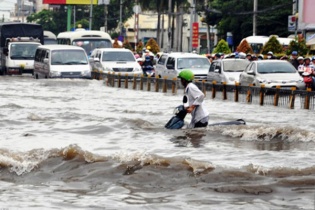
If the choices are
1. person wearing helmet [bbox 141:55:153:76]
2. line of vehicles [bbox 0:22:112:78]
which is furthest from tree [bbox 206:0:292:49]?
person wearing helmet [bbox 141:55:153:76]

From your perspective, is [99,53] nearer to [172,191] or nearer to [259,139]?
[259,139]

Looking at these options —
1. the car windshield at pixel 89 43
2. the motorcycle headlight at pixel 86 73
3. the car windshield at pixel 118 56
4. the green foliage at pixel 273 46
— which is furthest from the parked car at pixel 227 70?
the car windshield at pixel 89 43

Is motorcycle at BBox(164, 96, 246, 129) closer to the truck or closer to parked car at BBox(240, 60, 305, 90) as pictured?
parked car at BBox(240, 60, 305, 90)

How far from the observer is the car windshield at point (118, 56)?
42625 mm

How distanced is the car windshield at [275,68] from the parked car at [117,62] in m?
10.9

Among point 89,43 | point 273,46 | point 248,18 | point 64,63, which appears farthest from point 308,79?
point 248,18

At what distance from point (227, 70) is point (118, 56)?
925cm

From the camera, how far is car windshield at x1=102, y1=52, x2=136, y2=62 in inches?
1678

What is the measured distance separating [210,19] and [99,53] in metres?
46.8

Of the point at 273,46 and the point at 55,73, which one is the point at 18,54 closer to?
the point at 55,73

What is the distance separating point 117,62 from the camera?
4241 centimetres

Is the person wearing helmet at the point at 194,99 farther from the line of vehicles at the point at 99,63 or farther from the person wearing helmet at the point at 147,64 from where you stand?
the person wearing helmet at the point at 147,64

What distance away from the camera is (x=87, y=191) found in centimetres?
1235

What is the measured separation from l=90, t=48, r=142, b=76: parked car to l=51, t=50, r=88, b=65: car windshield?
230 centimetres
